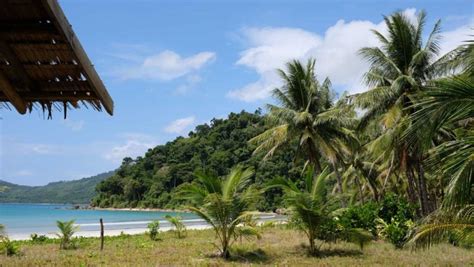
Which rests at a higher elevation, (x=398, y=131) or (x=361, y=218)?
(x=398, y=131)

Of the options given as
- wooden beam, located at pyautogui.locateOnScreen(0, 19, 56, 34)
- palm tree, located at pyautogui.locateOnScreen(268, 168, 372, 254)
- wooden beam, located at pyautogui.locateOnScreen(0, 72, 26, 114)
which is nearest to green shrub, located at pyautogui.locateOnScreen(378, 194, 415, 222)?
palm tree, located at pyautogui.locateOnScreen(268, 168, 372, 254)

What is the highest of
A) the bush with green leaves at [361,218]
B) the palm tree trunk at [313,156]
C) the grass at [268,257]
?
the palm tree trunk at [313,156]

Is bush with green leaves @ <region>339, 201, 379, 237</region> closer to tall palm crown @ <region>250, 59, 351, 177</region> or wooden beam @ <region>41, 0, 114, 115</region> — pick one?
tall palm crown @ <region>250, 59, 351, 177</region>

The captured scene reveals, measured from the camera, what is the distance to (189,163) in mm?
74438

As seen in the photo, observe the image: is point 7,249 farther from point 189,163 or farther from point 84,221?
point 189,163

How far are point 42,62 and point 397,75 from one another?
16.1m

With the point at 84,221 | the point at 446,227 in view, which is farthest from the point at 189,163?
the point at 446,227

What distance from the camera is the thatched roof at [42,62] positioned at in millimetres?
3500

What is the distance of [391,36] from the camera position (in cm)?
1808

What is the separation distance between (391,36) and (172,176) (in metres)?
58.9

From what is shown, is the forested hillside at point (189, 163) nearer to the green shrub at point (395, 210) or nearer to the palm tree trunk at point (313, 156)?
the palm tree trunk at point (313, 156)

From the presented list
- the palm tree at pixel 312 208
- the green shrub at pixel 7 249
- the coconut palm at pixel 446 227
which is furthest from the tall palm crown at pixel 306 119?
the coconut palm at pixel 446 227

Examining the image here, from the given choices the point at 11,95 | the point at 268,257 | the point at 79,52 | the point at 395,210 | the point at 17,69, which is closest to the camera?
the point at 79,52

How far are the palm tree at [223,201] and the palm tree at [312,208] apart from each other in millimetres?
1044
